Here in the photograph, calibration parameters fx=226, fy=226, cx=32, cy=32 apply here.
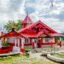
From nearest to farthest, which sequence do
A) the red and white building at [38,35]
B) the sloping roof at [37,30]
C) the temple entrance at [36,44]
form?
the temple entrance at [36,44], the red and white building at [38,35], the sloping roof at [37,30]

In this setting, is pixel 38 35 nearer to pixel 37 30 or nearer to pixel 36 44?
pixel 36 44

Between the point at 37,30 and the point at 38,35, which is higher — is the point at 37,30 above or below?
above

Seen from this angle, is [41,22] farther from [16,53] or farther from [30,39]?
[16,53]

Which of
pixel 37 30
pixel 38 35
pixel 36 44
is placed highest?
pixel 37 30

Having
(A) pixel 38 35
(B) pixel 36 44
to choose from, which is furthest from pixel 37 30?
(B) pixel 36 44

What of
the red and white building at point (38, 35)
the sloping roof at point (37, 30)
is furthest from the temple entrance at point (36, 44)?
the sloping roof at point (37, 30)

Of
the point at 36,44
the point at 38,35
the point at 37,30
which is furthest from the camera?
Answer: the point at 37,30

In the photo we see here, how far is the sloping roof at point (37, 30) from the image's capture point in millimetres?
41331

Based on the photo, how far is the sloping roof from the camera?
4133 centimetres

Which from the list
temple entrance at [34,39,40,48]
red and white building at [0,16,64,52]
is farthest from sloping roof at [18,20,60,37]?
temple entrance at [34,39,40,48]

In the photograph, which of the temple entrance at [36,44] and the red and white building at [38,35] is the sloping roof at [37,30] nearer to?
the red and white building at [38,35]

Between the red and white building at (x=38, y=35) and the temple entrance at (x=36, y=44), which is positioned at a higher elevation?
the red and white building at (x=38, y=35)

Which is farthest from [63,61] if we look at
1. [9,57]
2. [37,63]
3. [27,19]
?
[27,19]

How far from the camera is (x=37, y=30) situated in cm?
4338
